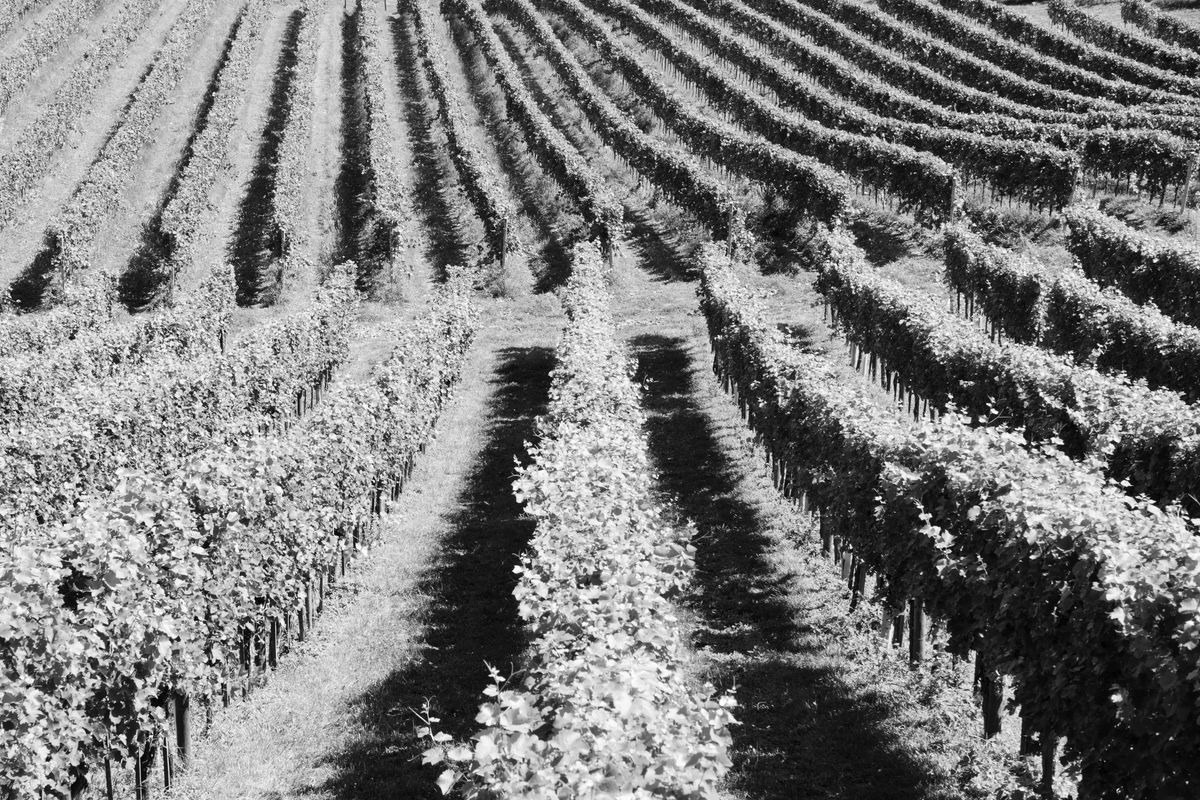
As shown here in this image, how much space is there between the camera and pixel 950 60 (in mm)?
59750

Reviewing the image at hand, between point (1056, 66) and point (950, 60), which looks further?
point (950, 60)

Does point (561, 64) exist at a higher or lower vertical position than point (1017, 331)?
higher

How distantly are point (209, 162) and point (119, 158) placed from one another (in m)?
4.21

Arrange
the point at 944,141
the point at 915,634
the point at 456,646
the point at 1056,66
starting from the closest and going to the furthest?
the point at 915,634, the point at 456,646, the point at 944,141, the point at 1056,66

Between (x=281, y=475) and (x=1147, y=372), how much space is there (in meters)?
17.5

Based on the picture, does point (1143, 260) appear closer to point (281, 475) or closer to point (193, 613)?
point (281, 475)

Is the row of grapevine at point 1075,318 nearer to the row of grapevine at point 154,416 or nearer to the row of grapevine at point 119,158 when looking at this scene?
the row of grapevine at point 154,416

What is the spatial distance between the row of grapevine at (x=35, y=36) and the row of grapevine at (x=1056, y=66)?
2091 inches

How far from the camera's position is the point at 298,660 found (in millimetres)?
16781

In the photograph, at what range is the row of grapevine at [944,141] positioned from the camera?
39781mm

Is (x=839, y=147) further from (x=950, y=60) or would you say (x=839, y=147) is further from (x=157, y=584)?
(x=157, y=584)

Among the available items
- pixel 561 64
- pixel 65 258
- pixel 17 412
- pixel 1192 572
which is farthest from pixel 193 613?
pixel 561 64

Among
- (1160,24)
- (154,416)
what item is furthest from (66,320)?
(1160,24)

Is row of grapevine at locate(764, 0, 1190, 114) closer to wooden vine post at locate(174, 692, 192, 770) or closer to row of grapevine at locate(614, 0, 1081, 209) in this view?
row of grapevine at locate(614, 0, 1081, 209)
